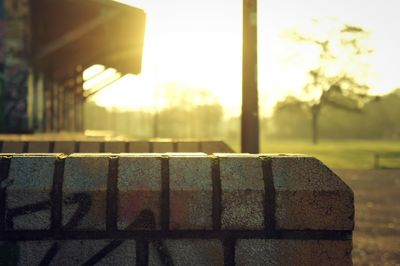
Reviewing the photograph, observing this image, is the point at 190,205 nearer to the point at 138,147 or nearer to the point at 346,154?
the point at 138,147

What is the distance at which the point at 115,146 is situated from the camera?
13.8 ft

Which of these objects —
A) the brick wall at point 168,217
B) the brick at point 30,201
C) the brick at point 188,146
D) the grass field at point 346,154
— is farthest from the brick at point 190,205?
the grass field at point 346,154

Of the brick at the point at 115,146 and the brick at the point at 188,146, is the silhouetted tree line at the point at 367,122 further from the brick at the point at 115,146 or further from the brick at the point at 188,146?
the brick at the point at 115,146

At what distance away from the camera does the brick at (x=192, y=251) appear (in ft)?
5.46

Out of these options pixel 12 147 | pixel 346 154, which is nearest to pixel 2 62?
pixel 12 147

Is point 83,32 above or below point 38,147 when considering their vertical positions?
above

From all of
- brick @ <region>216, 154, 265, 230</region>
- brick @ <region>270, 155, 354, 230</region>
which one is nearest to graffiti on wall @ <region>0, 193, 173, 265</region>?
brick @ <region>216, 154, 265, 230</region>

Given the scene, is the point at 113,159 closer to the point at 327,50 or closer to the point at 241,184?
the point at 241,184

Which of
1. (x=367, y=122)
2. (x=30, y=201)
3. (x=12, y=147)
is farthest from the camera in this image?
(x=367, y=122)

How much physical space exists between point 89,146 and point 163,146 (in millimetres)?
765

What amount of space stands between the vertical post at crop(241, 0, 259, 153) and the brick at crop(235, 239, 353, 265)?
4198mm

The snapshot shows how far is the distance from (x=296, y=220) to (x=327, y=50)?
186 feet

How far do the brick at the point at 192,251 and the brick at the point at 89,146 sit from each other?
253cm

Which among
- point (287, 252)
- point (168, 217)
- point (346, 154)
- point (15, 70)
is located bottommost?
point (346, 154)
